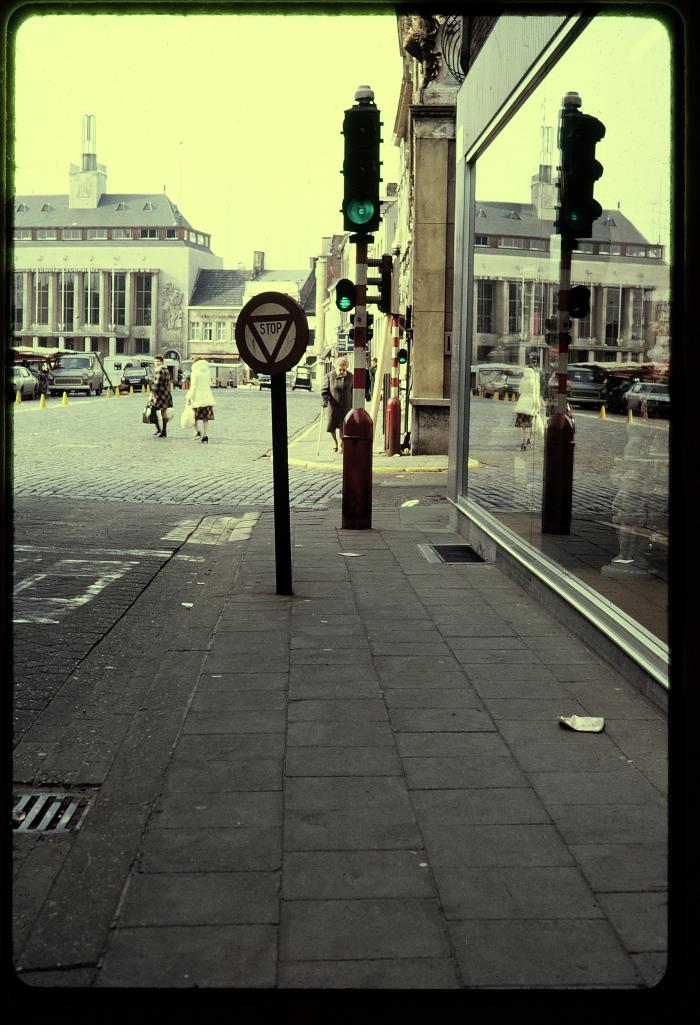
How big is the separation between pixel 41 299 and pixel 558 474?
101 meters

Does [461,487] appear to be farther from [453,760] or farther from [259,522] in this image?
[453,760]

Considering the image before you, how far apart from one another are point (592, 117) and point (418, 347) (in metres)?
12.7

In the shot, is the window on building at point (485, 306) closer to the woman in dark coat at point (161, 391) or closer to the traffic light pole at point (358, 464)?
the traffic light pole at point (358, 464)

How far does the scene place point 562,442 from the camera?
7000mm

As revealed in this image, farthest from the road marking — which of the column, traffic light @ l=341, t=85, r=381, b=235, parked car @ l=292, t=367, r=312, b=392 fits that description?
the column

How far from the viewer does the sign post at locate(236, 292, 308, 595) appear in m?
7.79

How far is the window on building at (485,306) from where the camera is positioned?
31.5 feet

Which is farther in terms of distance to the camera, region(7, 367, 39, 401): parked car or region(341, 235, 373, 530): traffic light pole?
region(7, 367, 39, 401): parked car

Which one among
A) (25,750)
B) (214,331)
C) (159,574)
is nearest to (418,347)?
(159,574)

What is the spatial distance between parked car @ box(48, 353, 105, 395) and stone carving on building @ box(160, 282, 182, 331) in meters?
59.2

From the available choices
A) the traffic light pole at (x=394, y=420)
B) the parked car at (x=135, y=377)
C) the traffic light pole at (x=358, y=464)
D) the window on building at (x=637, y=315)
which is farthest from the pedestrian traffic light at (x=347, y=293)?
the parked car at (x=135, y=377)

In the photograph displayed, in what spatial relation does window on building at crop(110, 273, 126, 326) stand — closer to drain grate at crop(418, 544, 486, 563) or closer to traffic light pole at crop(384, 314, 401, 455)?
traffic light pole at crop(384, 314, 401, 455)

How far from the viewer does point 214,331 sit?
363 ft

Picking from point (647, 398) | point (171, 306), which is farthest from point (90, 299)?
point (647, 398)
